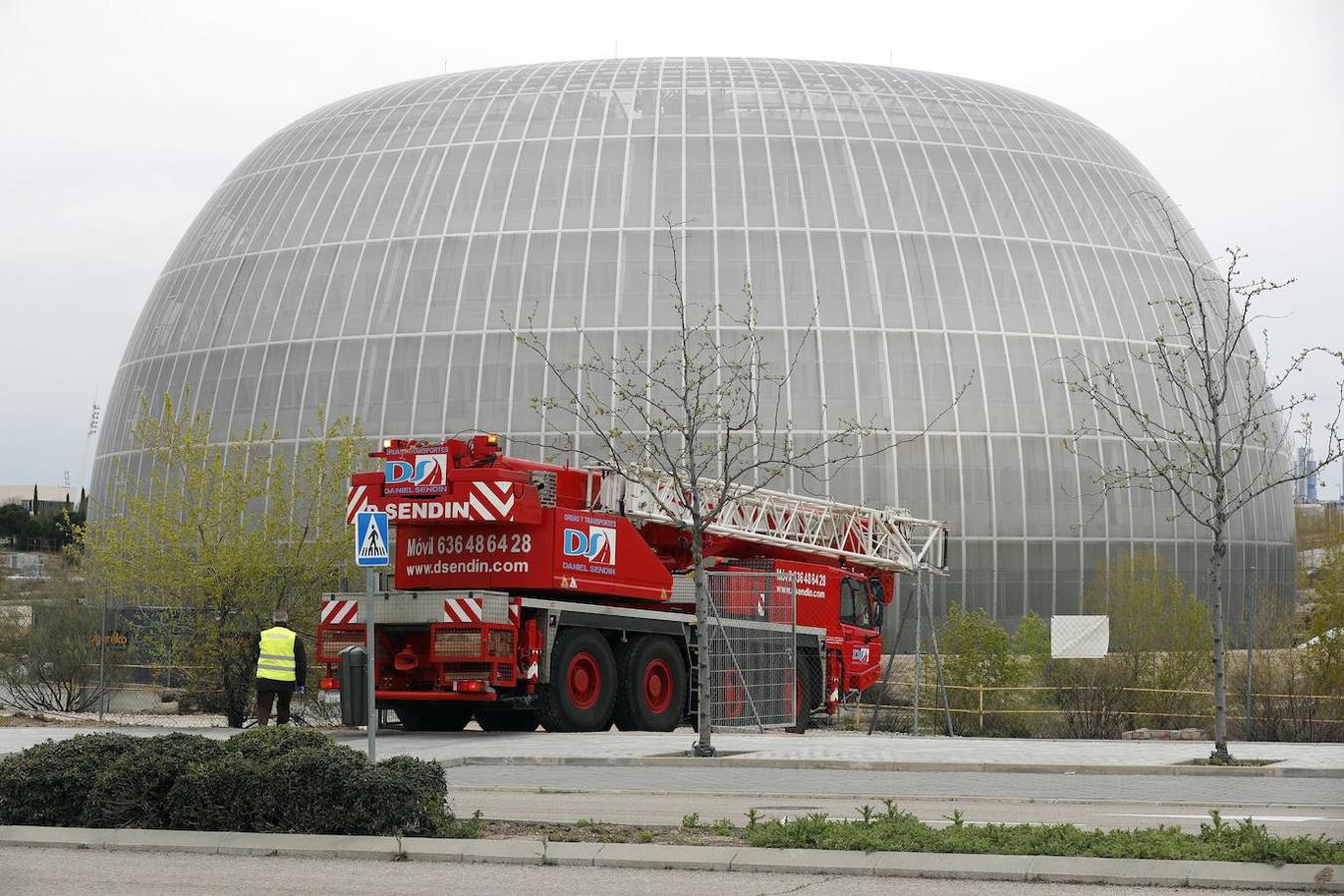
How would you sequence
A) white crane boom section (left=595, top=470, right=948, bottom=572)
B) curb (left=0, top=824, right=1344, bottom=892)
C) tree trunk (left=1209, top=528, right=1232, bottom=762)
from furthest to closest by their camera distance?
white crane boom section (left=595, top=470, right=948, bottom=572)
tree trunk (left=1209, top=528, right=1232, bottom=762)
curb (left=0, top=824, right=1344, bottom=892)

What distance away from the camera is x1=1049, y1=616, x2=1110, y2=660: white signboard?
38.6 m

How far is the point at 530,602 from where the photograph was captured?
979 inches

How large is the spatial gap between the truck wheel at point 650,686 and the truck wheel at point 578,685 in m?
0.32

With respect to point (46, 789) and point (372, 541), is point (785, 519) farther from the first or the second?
point (46, 789)

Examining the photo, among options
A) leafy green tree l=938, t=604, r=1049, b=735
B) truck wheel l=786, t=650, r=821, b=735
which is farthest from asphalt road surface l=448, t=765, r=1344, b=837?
leafy green tree l=938, t=604, r=1049, b=735

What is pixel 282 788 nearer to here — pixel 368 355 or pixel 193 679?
pixel 193 679

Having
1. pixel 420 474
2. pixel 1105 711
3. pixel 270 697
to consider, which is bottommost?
pixel 1105 711

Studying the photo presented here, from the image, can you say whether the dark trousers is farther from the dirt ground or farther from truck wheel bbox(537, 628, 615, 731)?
the dirt ground

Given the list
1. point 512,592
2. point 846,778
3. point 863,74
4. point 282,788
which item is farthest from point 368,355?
point 282,788

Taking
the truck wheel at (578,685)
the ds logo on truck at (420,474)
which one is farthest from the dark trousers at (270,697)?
the truck wheel at (578,685)

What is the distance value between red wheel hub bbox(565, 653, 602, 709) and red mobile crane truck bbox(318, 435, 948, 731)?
0.03 metres

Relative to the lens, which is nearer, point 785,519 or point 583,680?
point 583,680

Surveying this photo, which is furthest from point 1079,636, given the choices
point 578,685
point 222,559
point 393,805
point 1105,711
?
point 393,805

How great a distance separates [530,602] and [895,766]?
282 inches
